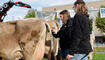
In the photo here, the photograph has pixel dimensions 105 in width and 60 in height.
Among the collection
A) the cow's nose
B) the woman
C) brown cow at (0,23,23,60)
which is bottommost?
the cow's nose

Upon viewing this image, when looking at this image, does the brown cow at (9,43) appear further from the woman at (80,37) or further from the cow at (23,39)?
the woman at (80,37)

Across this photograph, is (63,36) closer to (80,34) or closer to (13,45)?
(13,45)

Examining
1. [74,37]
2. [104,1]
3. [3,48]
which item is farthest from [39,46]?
[104,1]

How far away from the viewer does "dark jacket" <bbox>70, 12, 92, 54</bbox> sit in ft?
18.9

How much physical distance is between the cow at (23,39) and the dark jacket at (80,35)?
311 cm

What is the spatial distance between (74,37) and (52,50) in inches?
187

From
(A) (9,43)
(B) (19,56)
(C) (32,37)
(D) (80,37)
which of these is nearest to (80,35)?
(D) (80,37)

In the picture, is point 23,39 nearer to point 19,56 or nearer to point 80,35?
point 19,56

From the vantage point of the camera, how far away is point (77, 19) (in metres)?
5.83

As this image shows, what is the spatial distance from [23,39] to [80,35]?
11.2 feet

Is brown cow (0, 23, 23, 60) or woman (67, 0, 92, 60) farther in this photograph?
brown cow (0, 23, 23, 60)

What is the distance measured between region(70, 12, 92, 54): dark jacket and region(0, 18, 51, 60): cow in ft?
10.2

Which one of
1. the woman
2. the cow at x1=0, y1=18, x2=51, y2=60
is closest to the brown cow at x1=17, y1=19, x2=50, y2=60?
the cow at x1=0, y1=18, x2=51, y2=60

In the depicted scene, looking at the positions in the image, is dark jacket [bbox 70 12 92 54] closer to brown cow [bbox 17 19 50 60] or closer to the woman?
the woman
